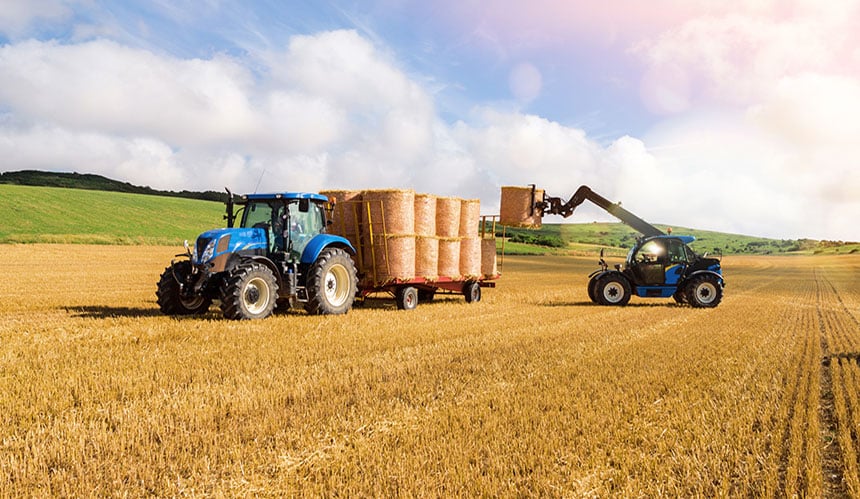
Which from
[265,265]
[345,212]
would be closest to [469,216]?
[345,212]

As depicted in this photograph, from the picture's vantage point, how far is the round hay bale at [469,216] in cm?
1484

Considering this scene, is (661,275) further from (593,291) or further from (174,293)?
(174,293)

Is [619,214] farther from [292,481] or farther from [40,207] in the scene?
[40,207]

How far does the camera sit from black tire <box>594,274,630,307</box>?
51.1 feet

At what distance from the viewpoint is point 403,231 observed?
42.3 ft

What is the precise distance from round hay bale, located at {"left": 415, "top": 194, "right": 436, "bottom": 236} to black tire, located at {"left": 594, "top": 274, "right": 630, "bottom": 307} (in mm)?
5124

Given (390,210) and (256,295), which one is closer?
(256,295)

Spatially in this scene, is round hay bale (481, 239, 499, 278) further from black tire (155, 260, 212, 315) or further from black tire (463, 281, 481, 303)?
black tire (155, 260, 212, 315)

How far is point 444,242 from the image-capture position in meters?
14.2

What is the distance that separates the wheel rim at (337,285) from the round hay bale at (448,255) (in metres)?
2.84

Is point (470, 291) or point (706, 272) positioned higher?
point (706, 272)

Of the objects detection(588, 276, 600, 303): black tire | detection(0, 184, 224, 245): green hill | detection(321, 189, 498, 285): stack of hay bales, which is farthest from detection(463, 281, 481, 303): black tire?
detection(0, 184, 224, 245): green hill

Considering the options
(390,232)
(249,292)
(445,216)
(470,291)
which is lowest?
(470,291)

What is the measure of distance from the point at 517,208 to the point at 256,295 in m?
8.10
